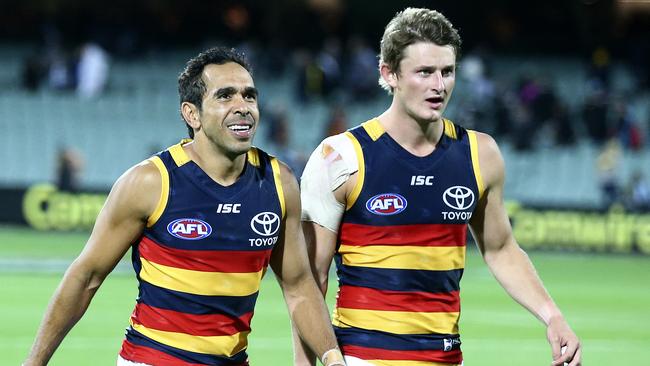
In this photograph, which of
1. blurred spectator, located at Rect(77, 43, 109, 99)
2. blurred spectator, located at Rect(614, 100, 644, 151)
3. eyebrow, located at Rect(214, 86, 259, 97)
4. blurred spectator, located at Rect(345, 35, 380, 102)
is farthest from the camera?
blurred spectator, located at Rect(77, 43, 109, 99)

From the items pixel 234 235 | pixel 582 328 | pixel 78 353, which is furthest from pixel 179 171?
pixel 582 328

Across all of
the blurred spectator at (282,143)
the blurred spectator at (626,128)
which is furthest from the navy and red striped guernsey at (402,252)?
the blurred spectator at (626,128)

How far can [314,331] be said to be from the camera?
4.90m

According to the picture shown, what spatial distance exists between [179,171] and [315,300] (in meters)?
0.72

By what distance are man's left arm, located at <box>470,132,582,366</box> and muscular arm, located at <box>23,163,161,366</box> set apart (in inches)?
52.5

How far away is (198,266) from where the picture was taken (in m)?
4.71

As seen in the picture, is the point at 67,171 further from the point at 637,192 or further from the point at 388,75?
the point at 388,75

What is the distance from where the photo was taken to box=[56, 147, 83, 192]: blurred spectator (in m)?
24.7

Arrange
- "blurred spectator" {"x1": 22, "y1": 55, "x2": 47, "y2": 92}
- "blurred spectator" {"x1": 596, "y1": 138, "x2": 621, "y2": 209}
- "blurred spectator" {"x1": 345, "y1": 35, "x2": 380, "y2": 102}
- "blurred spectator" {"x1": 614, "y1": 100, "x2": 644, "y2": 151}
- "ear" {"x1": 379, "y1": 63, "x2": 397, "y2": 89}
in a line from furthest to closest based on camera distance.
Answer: "blurred spectator" {"x1": 22, "y1": 55, "x2": 47, "y2": 92}
"blurred spectator" {"x1": 345, "y1": 35, "x2": 380, "y2": 102}
"blurred spectator" {"x1": 614, "y1": 100, "x2": 644, "y2": 151}
"blurred spectator" {"x1": 596, "y1": 138, "x2": 621, "y2": 209}
"ear" {"x1": 379, "y1": 63, "x2": 397, "y2": 89}

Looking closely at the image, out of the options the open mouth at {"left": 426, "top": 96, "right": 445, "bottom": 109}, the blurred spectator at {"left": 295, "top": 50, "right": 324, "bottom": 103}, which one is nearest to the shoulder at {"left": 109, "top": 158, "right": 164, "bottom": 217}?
the open mouth at {"left": 426, "top": 96, "right": 445, "bottom": 109}

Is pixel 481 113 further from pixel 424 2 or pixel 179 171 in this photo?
pixel 179 171

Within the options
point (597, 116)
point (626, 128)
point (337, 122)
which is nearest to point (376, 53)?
point (337, 122)

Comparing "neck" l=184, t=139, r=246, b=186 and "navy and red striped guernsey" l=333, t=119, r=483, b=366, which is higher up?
"neck" l=184, t=139, r=246, b=186

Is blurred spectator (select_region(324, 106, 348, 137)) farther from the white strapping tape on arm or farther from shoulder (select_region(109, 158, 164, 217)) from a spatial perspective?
shoulder (select_region(109, 158, 164, 217))
